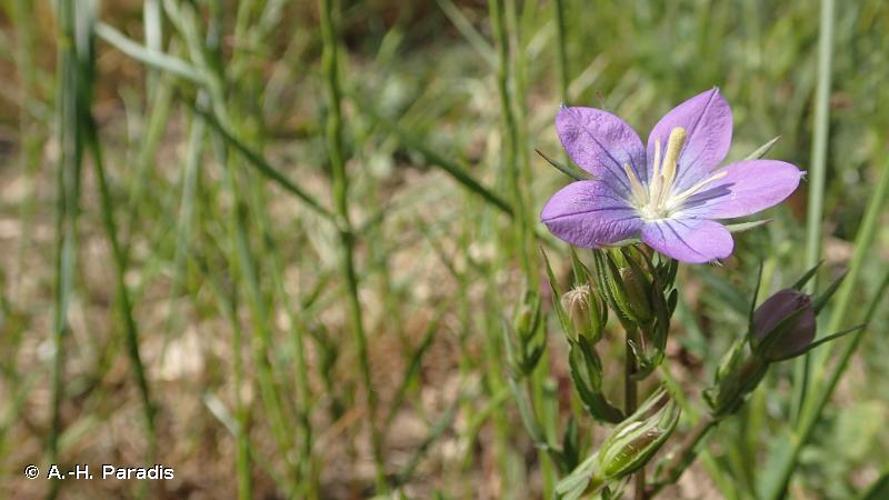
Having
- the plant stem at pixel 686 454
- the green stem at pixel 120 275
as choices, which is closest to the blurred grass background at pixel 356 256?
the green stem at pixel 120 275

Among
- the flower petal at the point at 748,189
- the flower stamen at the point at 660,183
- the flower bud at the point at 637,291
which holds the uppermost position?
the flower stamen at the point at 660,183

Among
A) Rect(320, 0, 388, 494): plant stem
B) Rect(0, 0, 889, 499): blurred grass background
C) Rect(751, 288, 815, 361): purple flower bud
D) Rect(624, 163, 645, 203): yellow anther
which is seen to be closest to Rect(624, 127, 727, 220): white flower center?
Rect(624, 163, 645, 203): yellow anther

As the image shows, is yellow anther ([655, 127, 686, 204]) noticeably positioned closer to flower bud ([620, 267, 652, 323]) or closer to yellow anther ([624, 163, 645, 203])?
yellow anther ([624, 163, 645, 203])

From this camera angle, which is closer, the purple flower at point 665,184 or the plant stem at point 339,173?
the purple flower at point 665,184

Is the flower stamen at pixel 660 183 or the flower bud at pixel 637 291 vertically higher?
the flower stamen at pixel 660 183

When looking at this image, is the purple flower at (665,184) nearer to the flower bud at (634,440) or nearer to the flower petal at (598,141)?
the flower petal at (598,141)

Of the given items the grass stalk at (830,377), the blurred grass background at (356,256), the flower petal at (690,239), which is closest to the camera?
the flower petal at (690,239)
